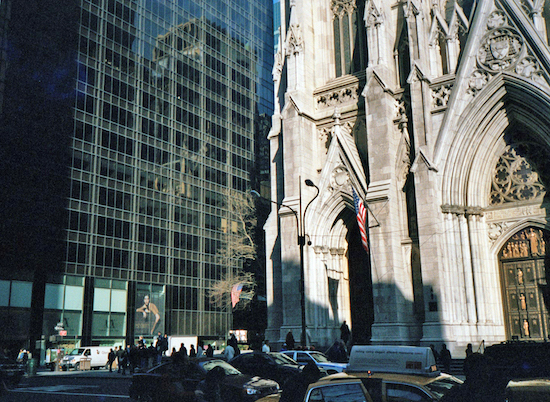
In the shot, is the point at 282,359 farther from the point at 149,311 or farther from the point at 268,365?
the point at 149,311

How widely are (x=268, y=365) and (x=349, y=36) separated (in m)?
18.5

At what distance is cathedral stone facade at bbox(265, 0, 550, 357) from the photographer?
23.0 meters

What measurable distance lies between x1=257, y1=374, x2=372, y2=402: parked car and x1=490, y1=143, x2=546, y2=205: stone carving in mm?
19458

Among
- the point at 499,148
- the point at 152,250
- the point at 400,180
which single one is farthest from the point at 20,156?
the point at 499,148

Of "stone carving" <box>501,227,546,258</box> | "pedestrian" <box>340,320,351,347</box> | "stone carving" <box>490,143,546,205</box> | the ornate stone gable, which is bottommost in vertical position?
"pedestrian" <box>340,320,351,347</box>

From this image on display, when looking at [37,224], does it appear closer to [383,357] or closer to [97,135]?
[97,135]

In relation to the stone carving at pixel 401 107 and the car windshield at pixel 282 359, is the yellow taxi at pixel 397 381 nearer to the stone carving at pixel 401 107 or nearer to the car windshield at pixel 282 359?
the car windshield at pixel 282 359

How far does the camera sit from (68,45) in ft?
152

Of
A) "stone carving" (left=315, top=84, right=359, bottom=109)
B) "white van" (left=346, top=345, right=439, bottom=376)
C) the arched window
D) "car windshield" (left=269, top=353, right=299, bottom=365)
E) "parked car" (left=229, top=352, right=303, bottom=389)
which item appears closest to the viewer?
"white van" (left=346, top=345, right=439, bottom=376)

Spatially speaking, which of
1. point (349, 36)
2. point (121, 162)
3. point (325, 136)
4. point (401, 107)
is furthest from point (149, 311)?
point (401, 107)

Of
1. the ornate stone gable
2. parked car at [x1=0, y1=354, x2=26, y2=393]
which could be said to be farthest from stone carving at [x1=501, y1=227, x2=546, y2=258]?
parked car at [x1=0, y1=354, x2=26, y2=393]

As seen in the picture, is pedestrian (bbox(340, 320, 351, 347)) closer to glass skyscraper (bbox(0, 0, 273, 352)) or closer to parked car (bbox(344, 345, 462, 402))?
parked car (bbox(344, 345, 462, 402))

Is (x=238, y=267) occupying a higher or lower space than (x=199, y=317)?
higher

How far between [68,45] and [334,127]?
Result: 1153 inches
